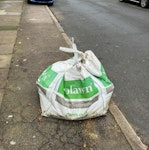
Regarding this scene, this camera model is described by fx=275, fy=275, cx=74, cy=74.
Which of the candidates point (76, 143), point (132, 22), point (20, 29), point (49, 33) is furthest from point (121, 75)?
point (132, 22)

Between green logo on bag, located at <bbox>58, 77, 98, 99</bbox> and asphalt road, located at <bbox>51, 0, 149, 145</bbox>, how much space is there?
2.64 feet

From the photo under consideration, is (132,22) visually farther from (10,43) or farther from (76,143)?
(76,143)

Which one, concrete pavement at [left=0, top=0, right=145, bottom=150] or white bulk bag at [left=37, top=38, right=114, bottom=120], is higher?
white bulk bag at [left=37, top=38, right=114, bottom=120]

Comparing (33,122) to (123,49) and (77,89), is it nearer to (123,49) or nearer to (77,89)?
(77,89)

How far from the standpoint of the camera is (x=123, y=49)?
7.14 m

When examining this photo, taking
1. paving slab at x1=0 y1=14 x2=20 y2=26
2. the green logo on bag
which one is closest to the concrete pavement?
the green logo on bag

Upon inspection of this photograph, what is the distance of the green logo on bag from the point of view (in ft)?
11.4

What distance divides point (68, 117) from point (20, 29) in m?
5.93

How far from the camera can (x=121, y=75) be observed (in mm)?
5375

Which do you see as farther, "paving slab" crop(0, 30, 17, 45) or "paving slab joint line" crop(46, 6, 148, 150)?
"paving slab" crop(0, 30, 17, 45)

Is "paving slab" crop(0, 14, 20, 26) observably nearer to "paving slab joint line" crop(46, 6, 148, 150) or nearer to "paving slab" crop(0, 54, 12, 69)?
"paving slab" crop(0, 54, 12, 69)

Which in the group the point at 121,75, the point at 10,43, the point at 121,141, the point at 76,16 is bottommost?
the point at 76,16

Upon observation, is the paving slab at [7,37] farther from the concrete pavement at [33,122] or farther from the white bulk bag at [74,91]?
the white bulk bag at [74,91]

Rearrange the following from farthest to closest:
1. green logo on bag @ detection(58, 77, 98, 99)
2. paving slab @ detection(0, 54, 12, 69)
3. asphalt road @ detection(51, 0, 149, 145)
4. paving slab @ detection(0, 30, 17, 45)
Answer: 1. paving slab @ detection(0, 30, 17, 45)
2. paving slab @ detection(0, 54, 12, 69)
3. asphalt road @ detection(51, 0, 149, 145)
4. green logo on bag @ detection(58, 77, 98, 99)
